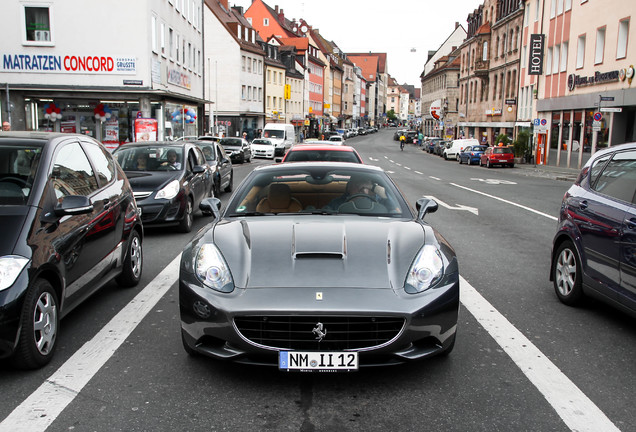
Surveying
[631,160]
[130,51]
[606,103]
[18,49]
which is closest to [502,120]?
[606,103]

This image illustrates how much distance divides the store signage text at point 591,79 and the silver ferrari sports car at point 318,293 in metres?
31.3

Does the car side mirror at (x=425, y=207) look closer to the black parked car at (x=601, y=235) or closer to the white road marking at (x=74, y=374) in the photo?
the black parked car at (x=601, y=235)

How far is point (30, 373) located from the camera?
4.25 meters

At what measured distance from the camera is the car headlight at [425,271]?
4070 millimetres

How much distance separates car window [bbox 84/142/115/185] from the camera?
6.16 meters

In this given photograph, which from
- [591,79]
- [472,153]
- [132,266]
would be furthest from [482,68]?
[132,266]

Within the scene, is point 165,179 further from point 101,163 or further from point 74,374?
point 74,374

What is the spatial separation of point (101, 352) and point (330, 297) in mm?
1907

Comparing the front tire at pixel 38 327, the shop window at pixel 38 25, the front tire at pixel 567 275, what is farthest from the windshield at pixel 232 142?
the front tire at pixel 38 327

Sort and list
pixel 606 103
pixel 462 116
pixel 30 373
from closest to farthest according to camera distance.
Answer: pixel 30 373 → pixel 606 103 → pixel 462 116

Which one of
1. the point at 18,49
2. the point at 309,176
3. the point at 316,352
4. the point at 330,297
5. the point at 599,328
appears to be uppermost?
the point at 18,49

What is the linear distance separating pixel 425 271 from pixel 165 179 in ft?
24.9

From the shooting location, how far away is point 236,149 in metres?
39.1

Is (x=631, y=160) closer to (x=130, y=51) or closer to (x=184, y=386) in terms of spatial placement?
(x=184, y=386)
